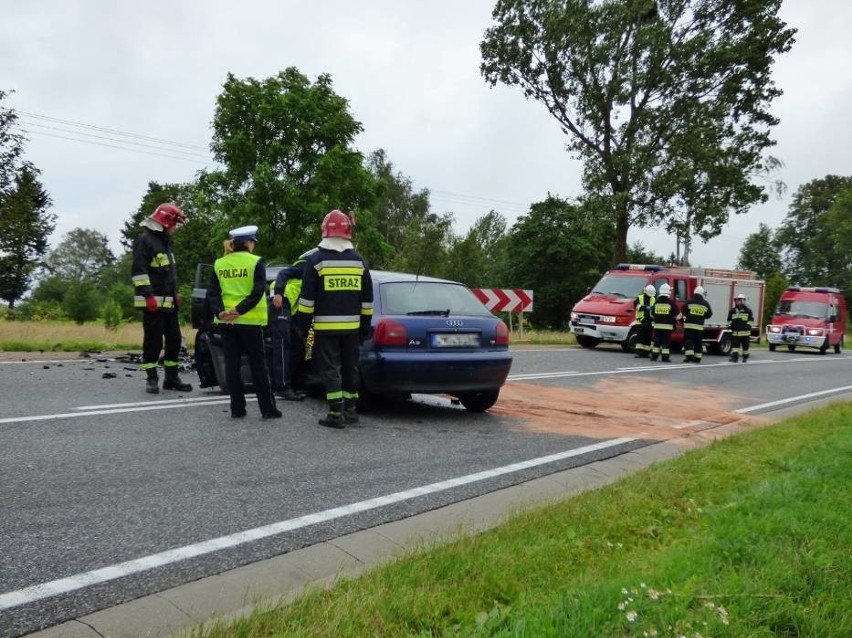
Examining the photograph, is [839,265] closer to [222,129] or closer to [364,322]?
[222,129]

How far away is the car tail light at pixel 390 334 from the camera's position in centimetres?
710

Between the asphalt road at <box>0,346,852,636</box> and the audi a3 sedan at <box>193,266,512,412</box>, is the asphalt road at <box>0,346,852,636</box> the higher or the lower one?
the lower one

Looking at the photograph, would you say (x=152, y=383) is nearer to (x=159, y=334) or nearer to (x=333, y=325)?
(x=159, y=334)

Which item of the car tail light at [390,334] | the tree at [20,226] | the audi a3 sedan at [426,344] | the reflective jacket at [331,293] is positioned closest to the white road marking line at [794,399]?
the audi a3 sedan at [426,344]

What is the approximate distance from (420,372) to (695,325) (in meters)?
11.9

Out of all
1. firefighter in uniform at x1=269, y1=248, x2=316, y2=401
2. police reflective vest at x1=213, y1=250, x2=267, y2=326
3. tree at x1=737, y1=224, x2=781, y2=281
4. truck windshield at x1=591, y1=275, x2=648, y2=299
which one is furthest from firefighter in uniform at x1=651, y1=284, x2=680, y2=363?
tree at x1=737, y1=224, x2=781, y2=281

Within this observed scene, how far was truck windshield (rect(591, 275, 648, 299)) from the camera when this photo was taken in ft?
65.7

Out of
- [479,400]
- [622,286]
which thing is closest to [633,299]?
[622,286]

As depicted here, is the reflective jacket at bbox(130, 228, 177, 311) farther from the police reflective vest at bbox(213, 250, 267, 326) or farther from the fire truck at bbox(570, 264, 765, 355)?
the fire truck at bbox(570, 264, 765, 355)

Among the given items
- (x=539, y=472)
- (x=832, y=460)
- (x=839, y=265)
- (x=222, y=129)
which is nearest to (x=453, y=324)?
(x=539, y=472)

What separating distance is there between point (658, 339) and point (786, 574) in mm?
14449

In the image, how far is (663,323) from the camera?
1694cm

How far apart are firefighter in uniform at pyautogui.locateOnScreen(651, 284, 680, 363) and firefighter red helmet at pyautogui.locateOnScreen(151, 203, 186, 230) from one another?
11662 millimetres

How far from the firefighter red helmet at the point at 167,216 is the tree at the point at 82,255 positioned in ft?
324
